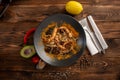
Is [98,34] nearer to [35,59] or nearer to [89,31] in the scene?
[89,31]

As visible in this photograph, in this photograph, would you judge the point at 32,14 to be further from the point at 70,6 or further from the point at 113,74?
the point at 113,74

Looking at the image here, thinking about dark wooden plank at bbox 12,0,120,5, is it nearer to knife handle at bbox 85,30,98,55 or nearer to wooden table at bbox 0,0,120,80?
wooden table at bbox 0,0,120,80

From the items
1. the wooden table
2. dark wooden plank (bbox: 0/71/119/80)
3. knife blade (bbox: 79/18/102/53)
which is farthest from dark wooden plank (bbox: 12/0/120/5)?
dark wooden plank (bbox: 0/71/119/80)

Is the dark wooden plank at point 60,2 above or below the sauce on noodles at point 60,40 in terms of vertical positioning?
above

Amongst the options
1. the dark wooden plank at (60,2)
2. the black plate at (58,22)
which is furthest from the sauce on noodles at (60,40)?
the dark wooden plank at (60,2)

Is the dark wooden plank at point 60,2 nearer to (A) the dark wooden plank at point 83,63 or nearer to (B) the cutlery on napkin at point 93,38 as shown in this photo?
(B) the cutlery on napkin at point 93,38
